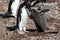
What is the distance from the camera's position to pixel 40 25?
7.57 metres

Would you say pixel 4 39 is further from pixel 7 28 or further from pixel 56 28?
pixel 56 28

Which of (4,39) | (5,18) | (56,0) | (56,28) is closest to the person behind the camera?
(4,39)

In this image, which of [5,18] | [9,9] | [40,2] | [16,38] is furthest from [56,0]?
[16,38]

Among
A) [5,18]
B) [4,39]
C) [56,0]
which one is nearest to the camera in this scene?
[4,39]

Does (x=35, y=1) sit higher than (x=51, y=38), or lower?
higher

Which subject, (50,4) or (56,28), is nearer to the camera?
(56,28)

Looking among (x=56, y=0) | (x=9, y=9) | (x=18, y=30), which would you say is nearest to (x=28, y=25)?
(x=18, y=30)

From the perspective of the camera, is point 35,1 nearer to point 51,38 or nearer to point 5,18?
point 5,18

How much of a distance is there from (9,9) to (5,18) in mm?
1571

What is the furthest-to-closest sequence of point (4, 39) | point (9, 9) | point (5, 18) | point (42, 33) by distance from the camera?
point (9, 9) → point (5, 18) → point (42, 33) → point (4, 39)

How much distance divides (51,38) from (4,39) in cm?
132

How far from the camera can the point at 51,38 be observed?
23.0 ft

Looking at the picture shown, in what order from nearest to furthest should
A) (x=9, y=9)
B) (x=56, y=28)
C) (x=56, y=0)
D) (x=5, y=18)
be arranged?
(x=56, y=28)
(x=5, y=18)
(x=9, y=9)
(x=56, y=0)

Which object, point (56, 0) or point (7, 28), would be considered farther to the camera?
point (56, 0)
